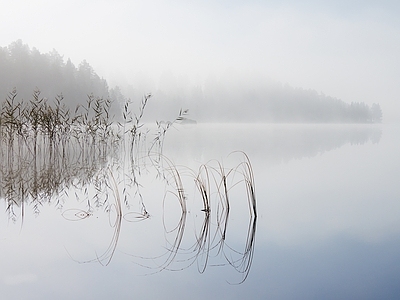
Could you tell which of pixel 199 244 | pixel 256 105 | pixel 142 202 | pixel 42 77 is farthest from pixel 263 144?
pixel 256 105

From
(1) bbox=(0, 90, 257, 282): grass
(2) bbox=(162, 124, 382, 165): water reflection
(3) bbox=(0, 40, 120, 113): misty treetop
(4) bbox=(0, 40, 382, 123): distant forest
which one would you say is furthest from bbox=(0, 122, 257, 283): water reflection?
(4) bbox=(0, 40, 382, 123): distant forest

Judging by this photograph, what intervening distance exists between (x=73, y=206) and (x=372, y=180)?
344cm

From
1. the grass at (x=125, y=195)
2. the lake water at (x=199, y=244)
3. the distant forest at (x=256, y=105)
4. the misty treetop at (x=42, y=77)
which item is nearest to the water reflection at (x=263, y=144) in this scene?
the grass at (x=125, y=195)

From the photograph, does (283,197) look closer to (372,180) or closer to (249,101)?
(372,180)

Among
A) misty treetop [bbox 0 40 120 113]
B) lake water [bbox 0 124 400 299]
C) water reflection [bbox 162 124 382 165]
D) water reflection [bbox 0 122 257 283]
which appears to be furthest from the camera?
misty treetop [bbox 0 40 120 113]

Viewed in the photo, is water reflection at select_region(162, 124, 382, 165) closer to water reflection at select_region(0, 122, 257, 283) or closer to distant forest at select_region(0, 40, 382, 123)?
water reflection at select_region(0, 122, 257, 283)

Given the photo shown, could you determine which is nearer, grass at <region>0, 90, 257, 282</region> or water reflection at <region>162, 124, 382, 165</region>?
grass at <region>0, 90, 257, 282</region>

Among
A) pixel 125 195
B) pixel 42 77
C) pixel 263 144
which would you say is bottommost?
pixel 125 195

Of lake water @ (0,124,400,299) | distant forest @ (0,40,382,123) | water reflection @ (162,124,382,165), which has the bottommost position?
lake water @ (0,124,400,299)

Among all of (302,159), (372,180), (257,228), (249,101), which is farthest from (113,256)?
(249,101)

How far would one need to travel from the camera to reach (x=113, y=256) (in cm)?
211

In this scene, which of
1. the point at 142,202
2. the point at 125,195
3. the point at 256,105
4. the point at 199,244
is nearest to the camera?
the point at 199,244

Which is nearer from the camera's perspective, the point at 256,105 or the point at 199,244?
the point at 199,244

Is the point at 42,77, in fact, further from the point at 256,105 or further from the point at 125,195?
the point at 256,105
